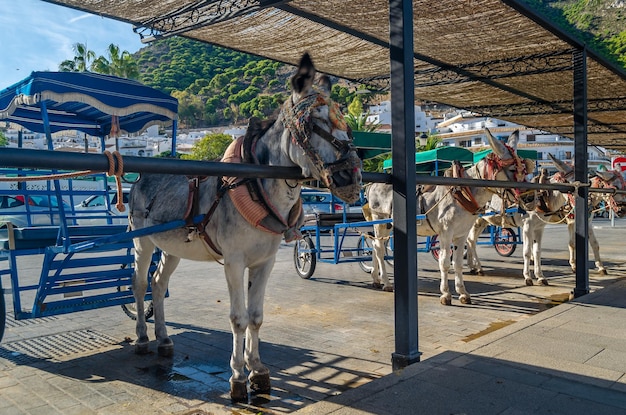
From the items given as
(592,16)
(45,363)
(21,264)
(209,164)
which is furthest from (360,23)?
(592,16)

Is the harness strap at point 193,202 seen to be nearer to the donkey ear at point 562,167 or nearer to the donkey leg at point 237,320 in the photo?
the donkey leg at point 237,320

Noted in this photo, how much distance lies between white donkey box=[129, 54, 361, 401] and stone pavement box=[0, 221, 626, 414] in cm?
45

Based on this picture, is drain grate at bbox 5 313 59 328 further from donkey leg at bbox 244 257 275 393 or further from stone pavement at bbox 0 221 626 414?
donkey leg at bbox 244 257 275 393

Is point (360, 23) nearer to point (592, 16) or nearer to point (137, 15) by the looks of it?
point (137, 15)

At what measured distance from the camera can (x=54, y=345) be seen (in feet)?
19.0

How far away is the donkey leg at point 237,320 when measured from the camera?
4141mm

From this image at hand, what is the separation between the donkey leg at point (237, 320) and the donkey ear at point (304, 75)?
→ 4.93 feet

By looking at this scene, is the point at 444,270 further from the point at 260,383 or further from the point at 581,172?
the point at 260,383

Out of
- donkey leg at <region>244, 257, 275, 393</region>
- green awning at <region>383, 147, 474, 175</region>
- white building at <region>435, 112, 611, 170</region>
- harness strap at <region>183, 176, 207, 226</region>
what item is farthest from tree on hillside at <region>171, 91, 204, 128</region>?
donkey leg at <region>244, 257, 275, 393</region>

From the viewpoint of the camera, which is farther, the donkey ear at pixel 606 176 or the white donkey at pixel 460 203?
the donkey ear at pixel 606 176

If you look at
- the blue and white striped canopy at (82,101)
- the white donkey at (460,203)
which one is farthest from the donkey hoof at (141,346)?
the white donkey at (460,203)

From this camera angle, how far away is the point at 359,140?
384 inches

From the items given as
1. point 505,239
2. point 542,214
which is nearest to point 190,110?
point 505,239

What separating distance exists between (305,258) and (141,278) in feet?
16.4
